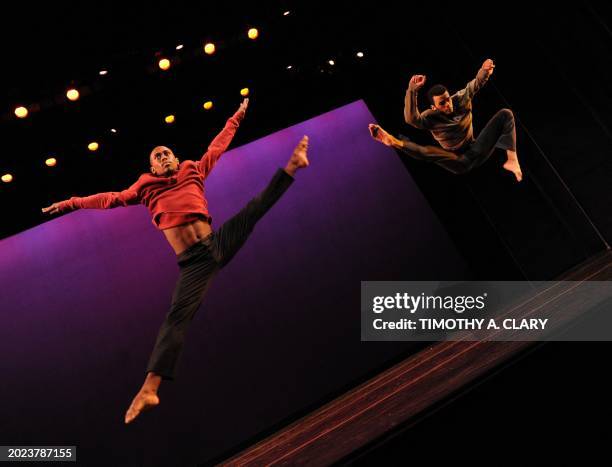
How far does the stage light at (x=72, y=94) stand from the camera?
12.6 ft

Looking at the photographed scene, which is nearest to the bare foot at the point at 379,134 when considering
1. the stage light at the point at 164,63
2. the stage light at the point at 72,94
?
the stage light at the point at 164,63

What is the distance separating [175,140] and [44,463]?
9.35 feet

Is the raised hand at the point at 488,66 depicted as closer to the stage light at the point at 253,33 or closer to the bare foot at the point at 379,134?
the bare foot at the point at 379,134

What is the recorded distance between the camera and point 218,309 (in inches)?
213

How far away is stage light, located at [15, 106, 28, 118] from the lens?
3731 mm

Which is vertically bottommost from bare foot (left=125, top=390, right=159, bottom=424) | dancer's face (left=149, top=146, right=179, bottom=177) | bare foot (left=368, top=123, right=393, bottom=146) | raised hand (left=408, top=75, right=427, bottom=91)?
bare foot (left=125, top=390, right=159, bottom=424)

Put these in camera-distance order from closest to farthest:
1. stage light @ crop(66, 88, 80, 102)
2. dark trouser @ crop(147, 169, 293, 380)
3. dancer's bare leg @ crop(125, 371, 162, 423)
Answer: dancer's bare leg @ crop(125, 371, 162, 423) → dark trouser @ crop(147, 169, 293, 380) → stage light @ crop(66, 88, 80, 102)

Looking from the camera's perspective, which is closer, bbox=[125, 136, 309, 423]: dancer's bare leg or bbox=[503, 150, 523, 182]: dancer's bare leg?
bbox=[125, 136, 309, 423]: dancer's bare leg

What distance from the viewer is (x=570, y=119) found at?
4.67 meters

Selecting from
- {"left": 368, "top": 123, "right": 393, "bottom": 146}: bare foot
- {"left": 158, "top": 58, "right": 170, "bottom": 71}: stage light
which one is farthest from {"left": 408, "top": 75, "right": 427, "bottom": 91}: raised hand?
{"left": 158, "top": 58, "right": 170, "bottom": 71}: stage light

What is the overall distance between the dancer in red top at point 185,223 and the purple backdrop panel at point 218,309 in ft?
5.76

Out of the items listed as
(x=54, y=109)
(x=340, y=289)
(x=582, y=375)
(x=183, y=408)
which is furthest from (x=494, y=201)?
(x=582, y=375)

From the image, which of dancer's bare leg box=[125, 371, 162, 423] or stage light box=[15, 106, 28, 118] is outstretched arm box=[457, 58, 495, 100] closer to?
stage light box=[15, 106, 28, 118]

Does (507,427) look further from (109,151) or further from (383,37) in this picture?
(383,37)
